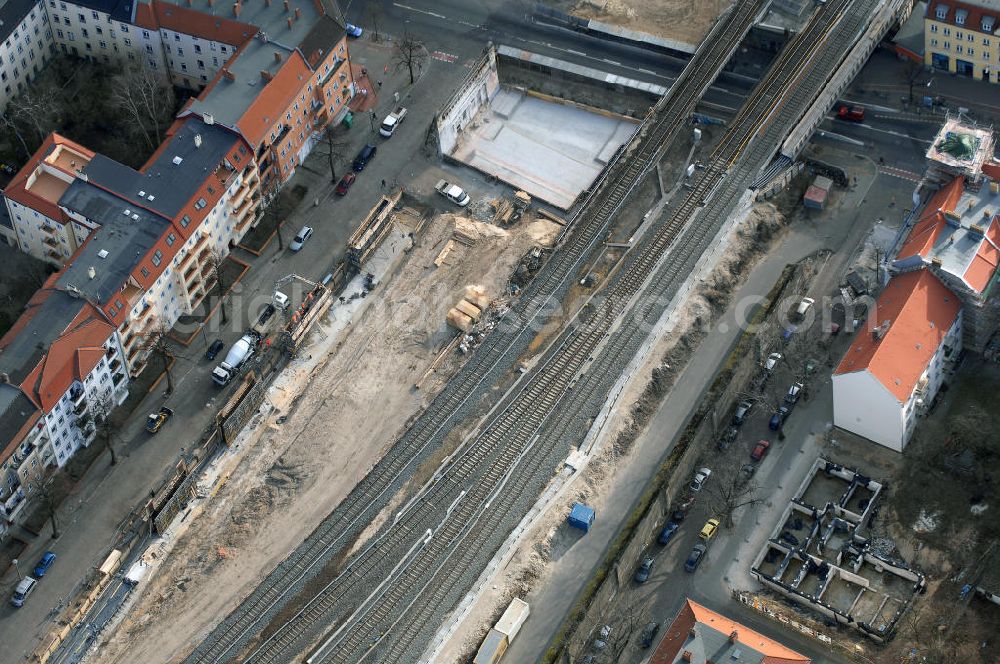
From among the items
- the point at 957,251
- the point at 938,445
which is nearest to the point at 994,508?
the point at 938,445

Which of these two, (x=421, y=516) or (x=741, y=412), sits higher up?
(x=741, y=412)

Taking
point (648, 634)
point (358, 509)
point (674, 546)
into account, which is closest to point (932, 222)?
point (674, 546)

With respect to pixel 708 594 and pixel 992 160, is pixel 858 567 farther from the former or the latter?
pixel 992 160

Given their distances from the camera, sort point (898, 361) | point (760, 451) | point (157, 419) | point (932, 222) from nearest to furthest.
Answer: point (898, 361), point (760, 451), point (932, 222), point (157, 419)

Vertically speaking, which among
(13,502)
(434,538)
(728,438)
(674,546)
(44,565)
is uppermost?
(728,438)

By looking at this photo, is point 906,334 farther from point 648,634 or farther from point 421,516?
point 421,516

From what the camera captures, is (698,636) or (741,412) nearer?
(698,636)
